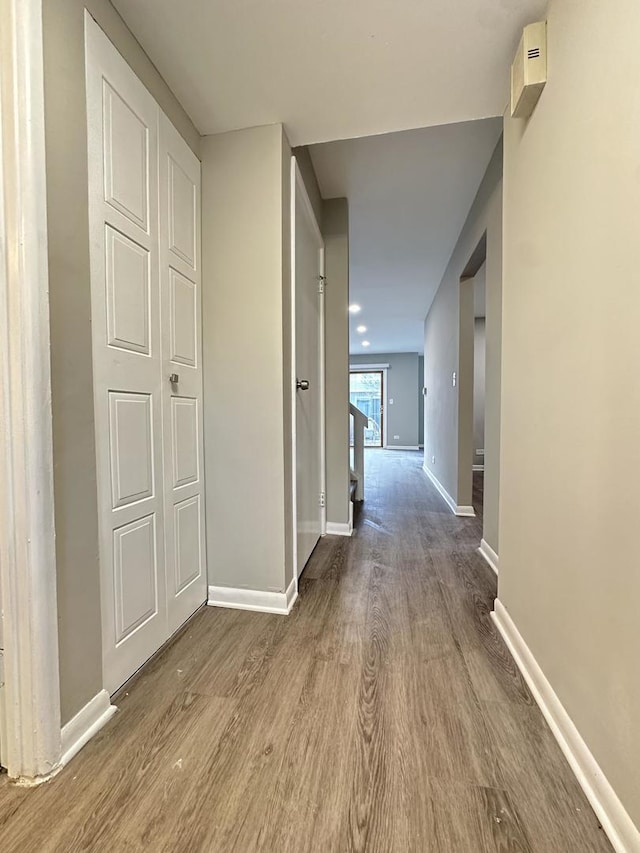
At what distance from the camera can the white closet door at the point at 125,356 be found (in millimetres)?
1102

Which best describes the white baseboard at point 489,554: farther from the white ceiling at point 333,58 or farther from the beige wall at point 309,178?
the beige wall at point 309,178

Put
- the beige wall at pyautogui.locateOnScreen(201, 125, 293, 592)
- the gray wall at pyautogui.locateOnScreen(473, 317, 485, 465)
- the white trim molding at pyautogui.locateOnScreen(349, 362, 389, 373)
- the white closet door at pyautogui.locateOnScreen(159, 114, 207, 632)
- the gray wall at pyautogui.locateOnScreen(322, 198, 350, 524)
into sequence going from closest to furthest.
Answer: the white closet door at pyautogui.locateOnScreen(159, 114, 207, 632)
the beige wall at pyautogui.locateOnScreen(201, 125, 293, 592)
the gray wall at pyautogui.locateOnScreen(322, 198, 350, 524)
the gray wall at pyautogui.locateOnScreen(473, 317, 485, 465)
the white trim molding at pyautogui.locateOnScreen(349, 362, 389, 373)

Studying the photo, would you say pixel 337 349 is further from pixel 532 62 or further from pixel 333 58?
pixel 532 62

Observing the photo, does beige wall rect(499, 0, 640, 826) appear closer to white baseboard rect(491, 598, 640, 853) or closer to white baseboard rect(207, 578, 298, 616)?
white baseboard rect(491, 598, 640, 853)

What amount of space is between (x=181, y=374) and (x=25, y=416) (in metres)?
0.71

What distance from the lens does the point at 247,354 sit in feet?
5.50

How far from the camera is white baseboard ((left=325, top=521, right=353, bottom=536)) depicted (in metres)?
2.83

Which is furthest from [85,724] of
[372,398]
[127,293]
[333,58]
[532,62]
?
[372,398]

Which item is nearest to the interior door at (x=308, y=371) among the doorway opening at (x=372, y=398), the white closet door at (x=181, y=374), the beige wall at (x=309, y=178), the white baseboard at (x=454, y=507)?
the beige wall at (x=309, y=178)

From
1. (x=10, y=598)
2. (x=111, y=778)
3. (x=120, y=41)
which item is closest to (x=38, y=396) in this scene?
(x=10, y=598)

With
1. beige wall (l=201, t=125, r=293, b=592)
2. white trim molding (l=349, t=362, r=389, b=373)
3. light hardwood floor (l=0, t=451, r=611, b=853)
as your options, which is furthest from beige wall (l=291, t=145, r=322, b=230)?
white trim molding (l=349, t=362, r=389, b=373)

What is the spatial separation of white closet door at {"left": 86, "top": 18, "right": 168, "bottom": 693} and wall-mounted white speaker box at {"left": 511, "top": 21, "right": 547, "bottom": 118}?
4.15ft

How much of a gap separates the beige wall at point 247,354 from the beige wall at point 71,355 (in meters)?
0.65

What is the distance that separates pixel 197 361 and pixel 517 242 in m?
1.39
